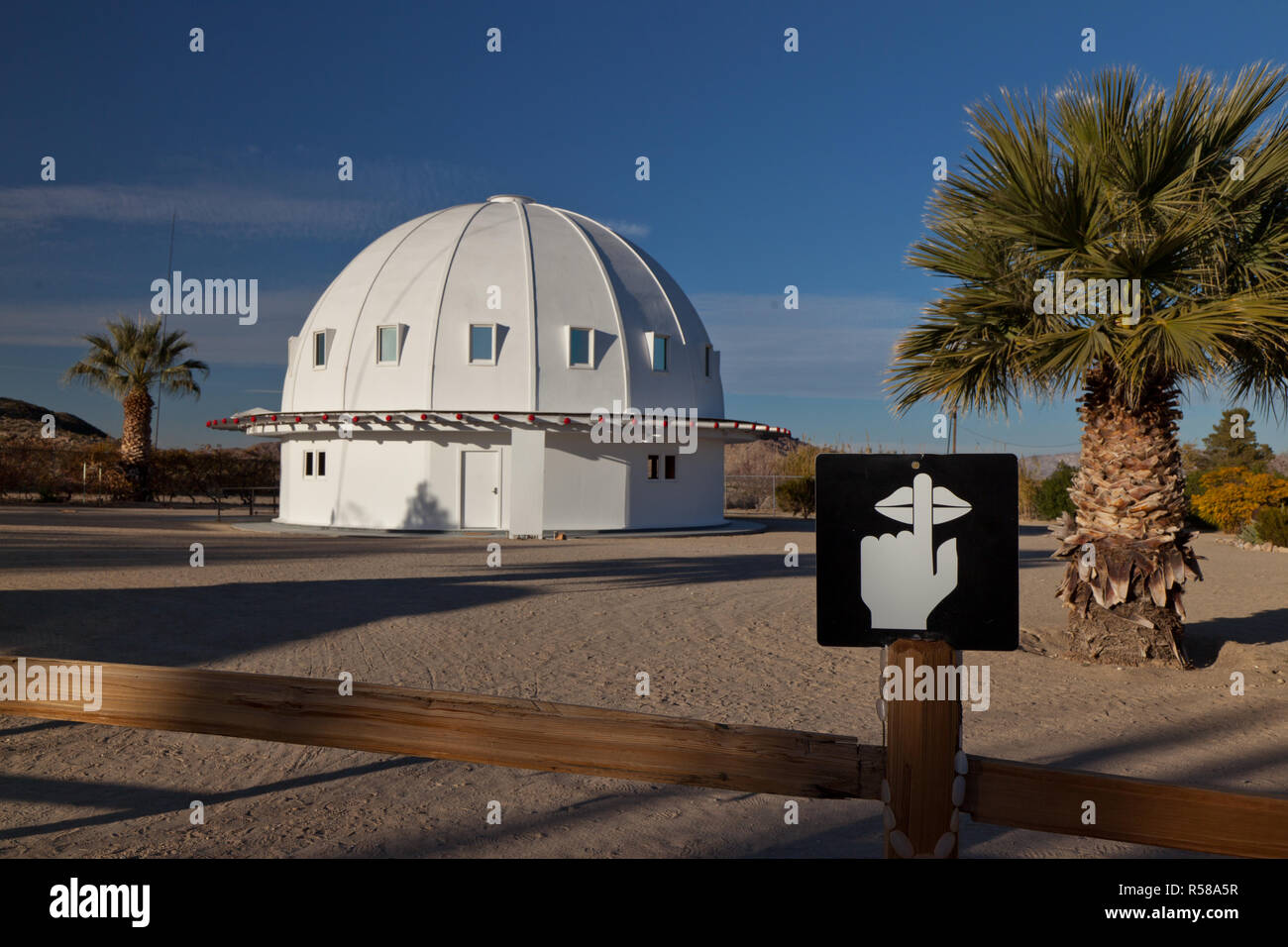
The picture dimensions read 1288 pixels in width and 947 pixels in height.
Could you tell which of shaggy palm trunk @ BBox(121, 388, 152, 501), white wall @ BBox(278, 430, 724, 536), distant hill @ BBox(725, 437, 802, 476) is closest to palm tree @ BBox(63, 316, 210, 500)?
shaggy palm trunk @ BBox(121, 388, 152, 501)

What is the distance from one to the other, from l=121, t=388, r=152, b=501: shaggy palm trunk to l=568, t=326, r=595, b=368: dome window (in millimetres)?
21583

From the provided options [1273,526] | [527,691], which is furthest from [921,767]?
[1273,526]

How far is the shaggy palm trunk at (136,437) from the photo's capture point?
118 feet

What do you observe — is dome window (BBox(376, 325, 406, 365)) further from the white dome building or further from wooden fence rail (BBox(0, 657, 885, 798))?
wooden fence rail (BBox(0, 657, 885, 798))

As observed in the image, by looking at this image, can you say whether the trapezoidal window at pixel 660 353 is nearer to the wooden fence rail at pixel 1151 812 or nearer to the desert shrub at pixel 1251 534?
the desert shrub at pixel 1251 534

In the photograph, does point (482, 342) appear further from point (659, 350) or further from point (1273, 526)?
point (1273, 526)

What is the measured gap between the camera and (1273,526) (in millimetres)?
22750

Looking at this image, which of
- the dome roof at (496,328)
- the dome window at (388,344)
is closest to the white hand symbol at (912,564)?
the dome roof at (496,328)

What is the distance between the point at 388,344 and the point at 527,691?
20.5 m

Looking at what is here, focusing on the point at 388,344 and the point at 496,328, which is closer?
the point at 496,328

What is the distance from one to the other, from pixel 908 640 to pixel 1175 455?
7773 mm

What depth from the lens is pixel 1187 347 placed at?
7.26m

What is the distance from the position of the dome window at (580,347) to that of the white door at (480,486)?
354cm
